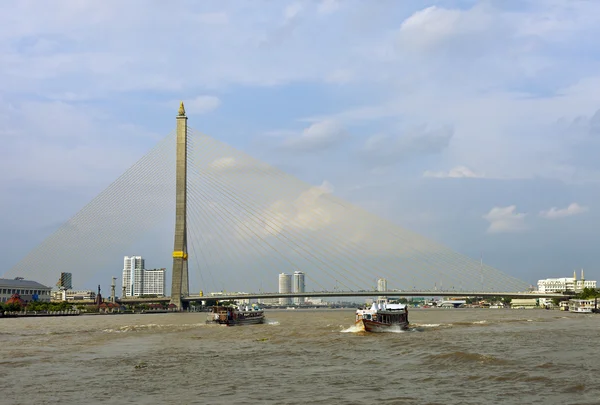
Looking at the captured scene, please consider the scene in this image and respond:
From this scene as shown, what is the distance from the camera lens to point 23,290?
409 feet

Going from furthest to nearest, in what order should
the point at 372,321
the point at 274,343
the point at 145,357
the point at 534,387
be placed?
1. the point at 372,321
2. the point at 274,343
3. the point at 145,357
4. the point at 534,387

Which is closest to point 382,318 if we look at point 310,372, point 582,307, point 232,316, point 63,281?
point 232,316

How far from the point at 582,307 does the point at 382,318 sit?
65006mm

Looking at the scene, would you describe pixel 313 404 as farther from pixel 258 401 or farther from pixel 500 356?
pixel 500 356

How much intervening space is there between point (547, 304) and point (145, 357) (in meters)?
120

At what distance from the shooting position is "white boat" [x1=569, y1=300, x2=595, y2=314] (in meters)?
97.1

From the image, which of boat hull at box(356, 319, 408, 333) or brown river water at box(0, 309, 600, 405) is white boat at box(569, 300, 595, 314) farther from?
brown river water at box(0, 309, 600, 405)

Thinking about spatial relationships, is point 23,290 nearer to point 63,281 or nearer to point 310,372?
point 63,281

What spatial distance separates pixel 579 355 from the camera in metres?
27.1

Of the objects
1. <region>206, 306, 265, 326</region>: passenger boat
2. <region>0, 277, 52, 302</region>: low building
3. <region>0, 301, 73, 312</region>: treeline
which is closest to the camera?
<region>206, 306, 265, 326</region>: passenger boat

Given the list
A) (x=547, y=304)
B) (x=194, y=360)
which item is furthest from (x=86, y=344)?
(x=547, y=304)

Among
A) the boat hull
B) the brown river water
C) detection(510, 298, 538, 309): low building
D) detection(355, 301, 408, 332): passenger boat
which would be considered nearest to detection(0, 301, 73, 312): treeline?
the brown river water

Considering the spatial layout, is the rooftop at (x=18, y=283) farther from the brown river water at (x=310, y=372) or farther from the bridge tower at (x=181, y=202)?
the brown river water at (x=310, y=372)

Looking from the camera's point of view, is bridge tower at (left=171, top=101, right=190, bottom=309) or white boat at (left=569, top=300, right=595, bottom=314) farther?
white boat at (left=569, top=300, right=595, bottom=314)
